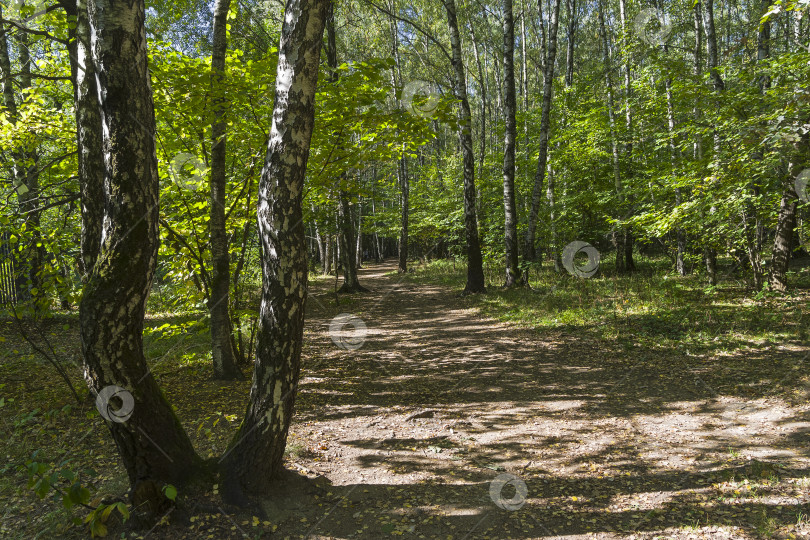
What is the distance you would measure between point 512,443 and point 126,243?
12.1 feet

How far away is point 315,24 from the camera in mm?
2996

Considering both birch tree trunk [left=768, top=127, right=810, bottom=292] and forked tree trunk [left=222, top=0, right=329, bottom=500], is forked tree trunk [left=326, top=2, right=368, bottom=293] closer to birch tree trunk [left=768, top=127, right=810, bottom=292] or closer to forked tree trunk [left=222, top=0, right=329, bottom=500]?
forked tree trunk [left=222, top=0, right=329, bottom=500]

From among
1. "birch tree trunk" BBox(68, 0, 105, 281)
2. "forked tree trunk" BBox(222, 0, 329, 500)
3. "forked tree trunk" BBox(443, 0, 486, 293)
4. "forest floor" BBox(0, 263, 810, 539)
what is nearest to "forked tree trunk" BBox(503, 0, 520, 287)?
"forked tree trunk" BBox(443, 0, 486, 293)

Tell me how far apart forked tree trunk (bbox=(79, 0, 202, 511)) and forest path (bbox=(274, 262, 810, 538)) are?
1299mm

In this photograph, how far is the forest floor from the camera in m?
2.93

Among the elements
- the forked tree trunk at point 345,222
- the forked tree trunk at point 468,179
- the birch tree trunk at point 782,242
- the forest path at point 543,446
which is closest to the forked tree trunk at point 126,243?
the forest path at point 543,446

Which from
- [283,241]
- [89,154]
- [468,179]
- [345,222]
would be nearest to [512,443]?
[283,241]

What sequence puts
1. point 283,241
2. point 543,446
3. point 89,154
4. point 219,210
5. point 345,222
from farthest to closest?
point 345,222
point 219,210
point 543,446
point 89,154
point 283,241

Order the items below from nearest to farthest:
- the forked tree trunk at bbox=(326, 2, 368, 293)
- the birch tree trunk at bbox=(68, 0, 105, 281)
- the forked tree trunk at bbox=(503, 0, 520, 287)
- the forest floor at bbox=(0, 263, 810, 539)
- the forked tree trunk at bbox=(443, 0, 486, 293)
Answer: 1. the forest floor at bbox=(0, 263, 810, 539)
2. the birch tree trunk at bbox=(68, 0, 105, 281)
3. the forked tree trunk at bbox=(443, 0, 486, 293)
4. the forked tree trunk at bbox=(503, 0, 520, 287)
5. the forked tree trunk at bbox=(326, 2, 368, 293)

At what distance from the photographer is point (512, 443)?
4133mm

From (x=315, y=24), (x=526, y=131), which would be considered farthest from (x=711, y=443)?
(x=526, y=131)

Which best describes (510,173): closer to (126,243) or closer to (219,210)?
(219,210)

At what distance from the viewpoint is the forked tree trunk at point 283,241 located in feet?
9.69

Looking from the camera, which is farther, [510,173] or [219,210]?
[510,173]
